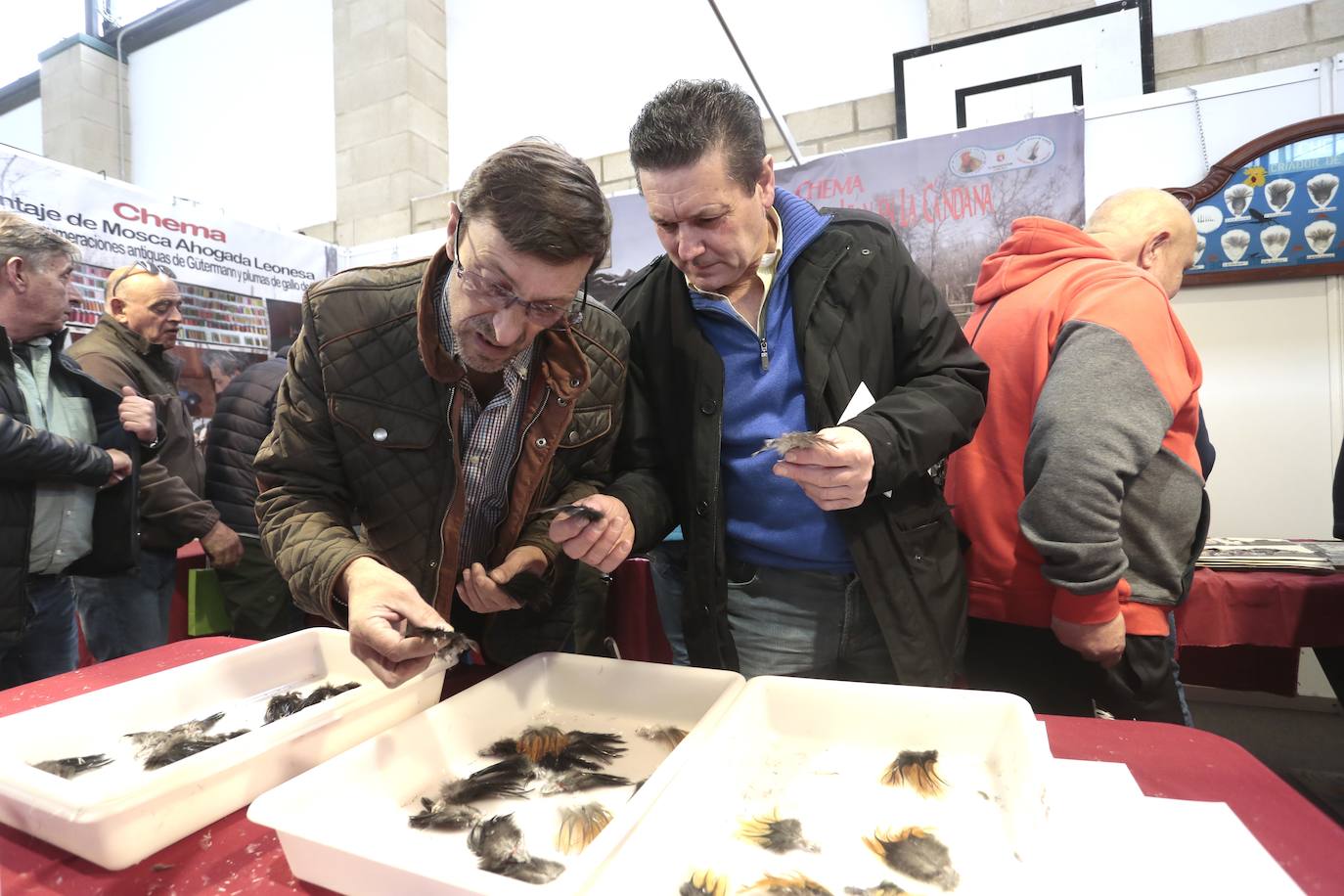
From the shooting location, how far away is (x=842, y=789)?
38.7 inches

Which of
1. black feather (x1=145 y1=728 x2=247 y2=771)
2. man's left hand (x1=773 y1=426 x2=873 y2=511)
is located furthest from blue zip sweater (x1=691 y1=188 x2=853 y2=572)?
black feather (x1=145 y1=728 x2=247 y2=771)

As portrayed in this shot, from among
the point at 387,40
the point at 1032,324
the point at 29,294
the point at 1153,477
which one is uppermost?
the point at 387,40

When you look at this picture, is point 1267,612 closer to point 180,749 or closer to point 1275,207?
Result: point 1275,207

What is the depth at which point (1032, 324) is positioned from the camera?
5.42ft

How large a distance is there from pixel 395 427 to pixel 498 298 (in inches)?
13.2

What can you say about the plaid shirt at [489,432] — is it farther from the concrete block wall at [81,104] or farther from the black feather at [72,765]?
the concrete block wall at [81,104]

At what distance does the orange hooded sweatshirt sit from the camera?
1456 mm

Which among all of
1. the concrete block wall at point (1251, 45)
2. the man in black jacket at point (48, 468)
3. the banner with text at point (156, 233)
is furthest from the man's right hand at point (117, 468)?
the concrete block wall at point (1251, 45)

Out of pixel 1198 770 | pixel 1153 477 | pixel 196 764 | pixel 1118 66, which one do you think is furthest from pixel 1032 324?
pixel 1118 66

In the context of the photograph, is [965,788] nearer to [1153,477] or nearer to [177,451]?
[1153,477]

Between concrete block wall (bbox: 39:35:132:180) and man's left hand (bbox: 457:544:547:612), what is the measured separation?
855 centimetres

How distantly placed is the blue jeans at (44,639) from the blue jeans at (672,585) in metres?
2.12

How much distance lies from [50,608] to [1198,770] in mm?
3217

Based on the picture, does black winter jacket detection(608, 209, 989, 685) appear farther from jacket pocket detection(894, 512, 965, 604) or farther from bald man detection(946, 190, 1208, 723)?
bald man detection(946, 190, 1208, 723)
